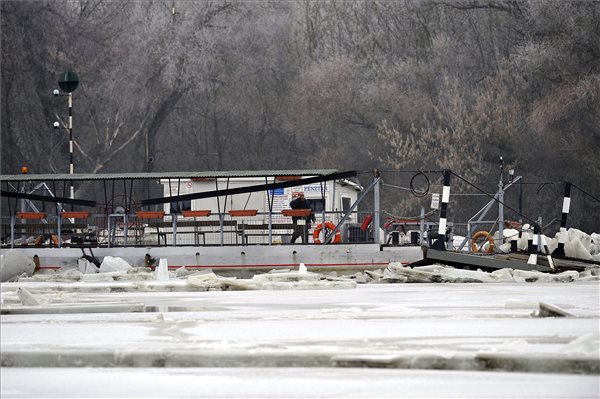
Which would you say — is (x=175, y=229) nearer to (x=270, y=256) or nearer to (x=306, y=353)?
(x=270, y=256)

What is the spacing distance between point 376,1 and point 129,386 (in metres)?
53.3

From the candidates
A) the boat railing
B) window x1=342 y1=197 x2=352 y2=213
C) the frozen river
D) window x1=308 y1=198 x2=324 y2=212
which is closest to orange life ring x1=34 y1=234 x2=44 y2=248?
the boat railing

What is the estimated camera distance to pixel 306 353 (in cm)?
648

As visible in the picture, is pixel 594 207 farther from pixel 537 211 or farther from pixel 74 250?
pixel 74 250

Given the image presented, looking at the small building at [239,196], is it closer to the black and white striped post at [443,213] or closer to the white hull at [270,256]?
the white hull at [270,256]

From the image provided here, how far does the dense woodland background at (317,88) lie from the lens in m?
45.6

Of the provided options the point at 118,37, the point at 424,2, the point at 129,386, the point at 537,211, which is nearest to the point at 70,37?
the point at 118,37

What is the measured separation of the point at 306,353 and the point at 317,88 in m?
49.3

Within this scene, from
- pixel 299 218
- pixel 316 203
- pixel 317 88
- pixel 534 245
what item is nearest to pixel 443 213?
pixel 534 245

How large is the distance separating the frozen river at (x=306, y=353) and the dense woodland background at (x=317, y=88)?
117 ft

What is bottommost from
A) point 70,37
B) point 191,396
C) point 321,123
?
point 191,396

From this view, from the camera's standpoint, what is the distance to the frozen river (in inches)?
225

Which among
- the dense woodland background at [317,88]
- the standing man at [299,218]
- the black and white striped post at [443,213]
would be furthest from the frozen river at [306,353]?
the dense woodland background at [317,88]

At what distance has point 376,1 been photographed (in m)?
57.8
